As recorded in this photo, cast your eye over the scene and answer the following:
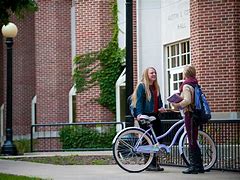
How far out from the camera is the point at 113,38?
24.1 metres

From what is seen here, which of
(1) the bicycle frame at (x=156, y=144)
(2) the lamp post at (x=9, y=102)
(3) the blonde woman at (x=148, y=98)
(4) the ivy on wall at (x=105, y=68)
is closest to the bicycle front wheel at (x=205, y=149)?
(1) the bicycle frame at (x=156, y=144)

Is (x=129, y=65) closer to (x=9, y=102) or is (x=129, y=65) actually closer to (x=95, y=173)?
(x=95, y=173)

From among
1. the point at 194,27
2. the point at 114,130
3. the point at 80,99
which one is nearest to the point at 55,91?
the point at 80,99

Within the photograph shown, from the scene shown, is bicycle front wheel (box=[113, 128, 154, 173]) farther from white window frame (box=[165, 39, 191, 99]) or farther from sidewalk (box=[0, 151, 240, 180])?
white window frame (box=[165, 39, 191, 99])

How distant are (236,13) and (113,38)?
799cm

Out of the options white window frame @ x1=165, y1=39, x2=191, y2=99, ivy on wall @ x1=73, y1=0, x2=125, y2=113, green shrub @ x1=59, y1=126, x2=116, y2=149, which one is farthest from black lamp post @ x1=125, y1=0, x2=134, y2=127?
ivy on wall @ x1=73, y1=0, x2=125, y2=113

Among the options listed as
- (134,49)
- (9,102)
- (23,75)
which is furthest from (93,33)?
(23,75)

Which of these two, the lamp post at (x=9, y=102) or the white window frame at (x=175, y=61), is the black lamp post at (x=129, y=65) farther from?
the white window frame at (x=175, y=61)

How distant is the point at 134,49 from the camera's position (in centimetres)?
2219

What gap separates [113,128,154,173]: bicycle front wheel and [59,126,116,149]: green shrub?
38.6 ft

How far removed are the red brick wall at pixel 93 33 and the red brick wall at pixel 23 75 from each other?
7.45 metres

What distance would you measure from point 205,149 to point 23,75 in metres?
21.0

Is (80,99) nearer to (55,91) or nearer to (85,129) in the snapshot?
(85,129)

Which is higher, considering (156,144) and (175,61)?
(175,61)
